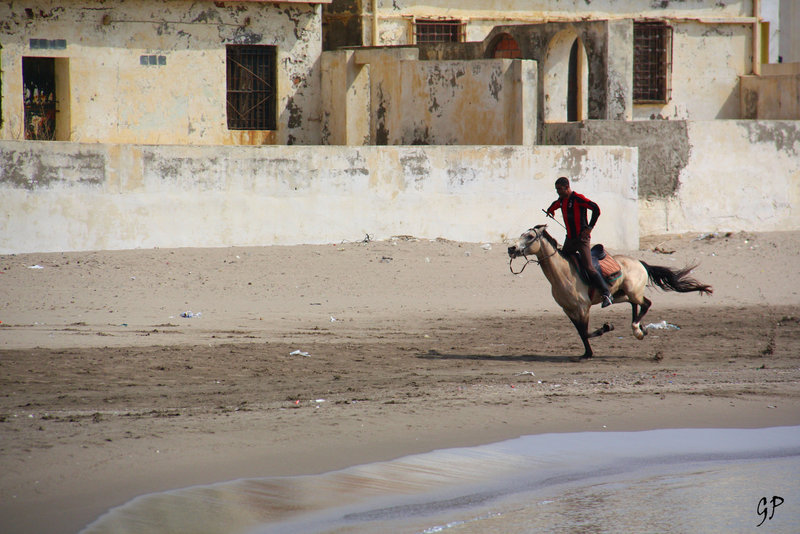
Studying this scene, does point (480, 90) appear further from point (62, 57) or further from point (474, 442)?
point (474, 442)

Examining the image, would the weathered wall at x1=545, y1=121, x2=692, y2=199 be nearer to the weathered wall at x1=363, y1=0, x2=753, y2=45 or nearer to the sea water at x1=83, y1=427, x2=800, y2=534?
the weathered wall at x1=363, y1=0, x2=753, y2=45

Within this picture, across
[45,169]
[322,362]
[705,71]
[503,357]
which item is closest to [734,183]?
[705,71]

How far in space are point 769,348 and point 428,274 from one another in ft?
17.1

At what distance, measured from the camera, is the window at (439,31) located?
2480 centimetres

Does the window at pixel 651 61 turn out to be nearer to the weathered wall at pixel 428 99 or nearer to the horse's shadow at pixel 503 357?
the weathered wall at pixel 428 99

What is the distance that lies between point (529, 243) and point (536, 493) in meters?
3.75

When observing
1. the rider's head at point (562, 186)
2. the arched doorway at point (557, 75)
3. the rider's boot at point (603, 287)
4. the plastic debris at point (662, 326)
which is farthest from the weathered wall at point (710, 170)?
the rider's head at point (562, 186)

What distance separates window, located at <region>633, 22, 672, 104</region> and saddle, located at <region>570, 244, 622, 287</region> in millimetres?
16634

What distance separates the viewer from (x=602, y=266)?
1077 centimetres

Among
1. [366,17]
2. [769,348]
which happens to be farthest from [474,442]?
[366,17]

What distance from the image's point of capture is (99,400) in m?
8.22

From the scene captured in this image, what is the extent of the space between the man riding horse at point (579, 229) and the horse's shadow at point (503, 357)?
721 mm

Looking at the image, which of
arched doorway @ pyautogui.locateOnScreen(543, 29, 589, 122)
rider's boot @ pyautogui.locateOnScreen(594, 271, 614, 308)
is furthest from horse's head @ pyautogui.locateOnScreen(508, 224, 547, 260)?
arched doorway @ pyautogui.locateOnScreen(543, 29, 589, 122)

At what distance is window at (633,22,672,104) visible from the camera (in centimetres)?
2645
